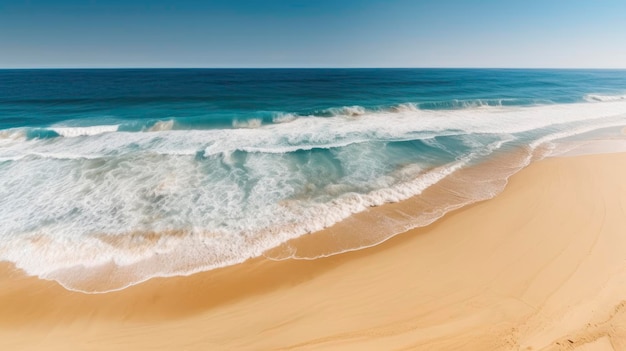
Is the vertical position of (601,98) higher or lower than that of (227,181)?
higher

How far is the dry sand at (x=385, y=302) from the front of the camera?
14.9 feet

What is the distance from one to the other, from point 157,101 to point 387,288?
3280 cm

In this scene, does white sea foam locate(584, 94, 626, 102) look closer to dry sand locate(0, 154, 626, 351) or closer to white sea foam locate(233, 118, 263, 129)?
dry sand locate(0, 154, 626, 351)

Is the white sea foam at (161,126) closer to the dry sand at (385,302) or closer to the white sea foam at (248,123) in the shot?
the white sea foam at (248,123)

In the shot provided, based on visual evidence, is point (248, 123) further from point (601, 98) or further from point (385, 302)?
point (601, 98)

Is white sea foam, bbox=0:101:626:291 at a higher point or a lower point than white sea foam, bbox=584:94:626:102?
lower

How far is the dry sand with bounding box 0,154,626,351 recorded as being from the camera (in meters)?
4.54

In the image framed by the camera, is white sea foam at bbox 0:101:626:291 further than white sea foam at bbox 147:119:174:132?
No

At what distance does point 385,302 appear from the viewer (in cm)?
525

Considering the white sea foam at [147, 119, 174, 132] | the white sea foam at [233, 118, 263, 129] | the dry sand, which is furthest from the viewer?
the white sea foam at [233, 118, 263, 129]

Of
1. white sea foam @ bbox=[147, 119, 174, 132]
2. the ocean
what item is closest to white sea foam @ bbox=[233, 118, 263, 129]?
the ocean

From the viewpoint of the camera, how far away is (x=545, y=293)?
17.1 ft

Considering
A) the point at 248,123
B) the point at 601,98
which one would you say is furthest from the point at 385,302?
the point at 601,98

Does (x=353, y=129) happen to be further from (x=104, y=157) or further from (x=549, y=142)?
(x=104, y=157)
